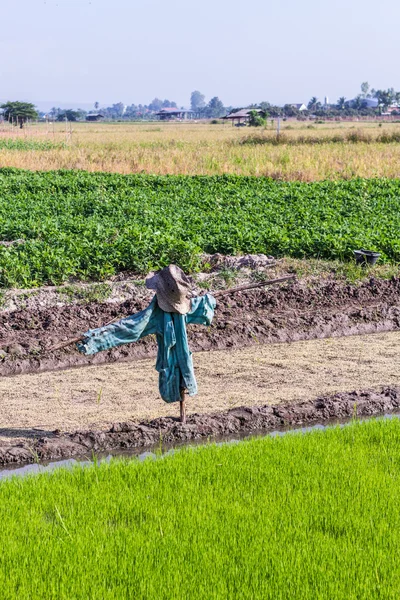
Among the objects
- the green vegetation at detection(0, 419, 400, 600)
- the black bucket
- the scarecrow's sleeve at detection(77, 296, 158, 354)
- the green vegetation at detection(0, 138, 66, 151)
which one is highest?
the green vegetation at detection(0, 138, 66, 151)

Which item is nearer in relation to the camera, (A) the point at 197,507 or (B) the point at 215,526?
(B) the point at 215,526

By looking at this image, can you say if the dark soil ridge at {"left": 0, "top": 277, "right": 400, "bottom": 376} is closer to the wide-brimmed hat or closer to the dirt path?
the dirt path

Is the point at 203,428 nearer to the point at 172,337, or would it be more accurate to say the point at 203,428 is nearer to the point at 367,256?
the point at 172,337

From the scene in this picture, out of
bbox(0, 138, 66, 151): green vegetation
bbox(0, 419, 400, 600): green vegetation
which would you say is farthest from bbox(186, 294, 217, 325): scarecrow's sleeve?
bbox(0, 138, 66, 151): green vegetation

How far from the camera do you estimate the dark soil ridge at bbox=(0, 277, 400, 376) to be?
391 inches

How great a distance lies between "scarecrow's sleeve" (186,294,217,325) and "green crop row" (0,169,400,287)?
16.7 feet

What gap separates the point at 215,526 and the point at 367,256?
8.77 m

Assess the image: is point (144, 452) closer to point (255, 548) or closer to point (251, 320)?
point (255, 548)

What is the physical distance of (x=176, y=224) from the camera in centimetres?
1489

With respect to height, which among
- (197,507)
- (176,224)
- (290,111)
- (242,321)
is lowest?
(242,321)

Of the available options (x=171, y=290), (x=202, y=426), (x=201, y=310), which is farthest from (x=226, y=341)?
(x=171, y=290)

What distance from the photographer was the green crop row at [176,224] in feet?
41.5

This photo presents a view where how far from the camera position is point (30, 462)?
696 centimetres

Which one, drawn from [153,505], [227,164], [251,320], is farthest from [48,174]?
[153,505]
